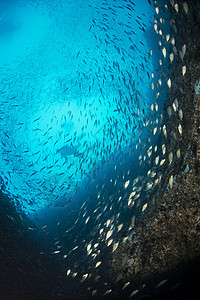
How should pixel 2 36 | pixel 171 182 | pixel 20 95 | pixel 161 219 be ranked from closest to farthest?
pixel 171 182 < pixel 161 219 < pixel 2 36 < pixel 20 95

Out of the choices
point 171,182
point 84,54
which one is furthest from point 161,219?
point 84,54

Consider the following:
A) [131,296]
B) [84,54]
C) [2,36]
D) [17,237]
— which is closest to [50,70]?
[84,54]

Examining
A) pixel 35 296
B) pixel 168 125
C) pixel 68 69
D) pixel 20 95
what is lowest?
pixel 35 296

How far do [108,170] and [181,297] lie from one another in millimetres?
11959

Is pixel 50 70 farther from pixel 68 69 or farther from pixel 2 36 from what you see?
pixel 2 36

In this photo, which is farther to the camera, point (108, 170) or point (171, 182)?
point (108, 170)

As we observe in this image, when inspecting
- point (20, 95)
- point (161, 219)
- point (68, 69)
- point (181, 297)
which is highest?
point (20, 95)

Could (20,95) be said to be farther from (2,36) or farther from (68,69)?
(2,36)

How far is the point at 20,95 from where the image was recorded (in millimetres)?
34750

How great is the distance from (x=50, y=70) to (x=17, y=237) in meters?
31.2

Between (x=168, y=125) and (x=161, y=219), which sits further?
(x=168, y=125)

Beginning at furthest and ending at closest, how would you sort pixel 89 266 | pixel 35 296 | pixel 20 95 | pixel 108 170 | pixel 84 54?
pixel 20 95 < pixel 84 54 < pixel 108 170 < pixel 89 266 < pixel 35 296

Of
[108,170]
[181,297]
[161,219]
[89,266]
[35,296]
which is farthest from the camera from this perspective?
[108,170]

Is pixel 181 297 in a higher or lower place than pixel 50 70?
lower
